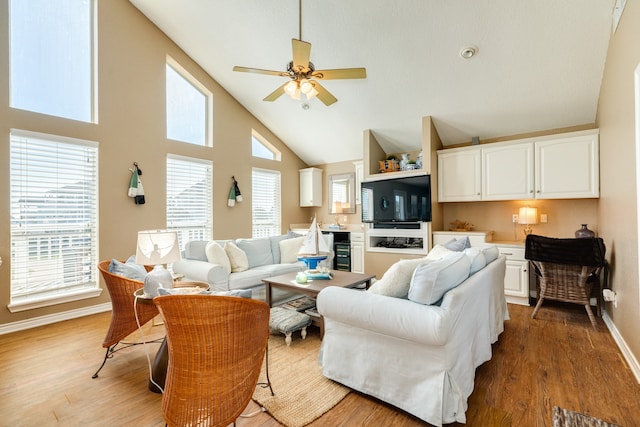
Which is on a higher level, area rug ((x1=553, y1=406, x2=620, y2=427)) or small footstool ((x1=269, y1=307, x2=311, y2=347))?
small footstool ((x1=269, y1=307, x2=311, y2=347))

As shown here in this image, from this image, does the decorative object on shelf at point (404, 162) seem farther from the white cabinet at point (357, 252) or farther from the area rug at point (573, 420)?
the area rug at point (573, 420)

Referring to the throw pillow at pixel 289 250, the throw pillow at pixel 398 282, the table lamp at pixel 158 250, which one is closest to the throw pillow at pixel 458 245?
the throw pillow at pixel 398 282

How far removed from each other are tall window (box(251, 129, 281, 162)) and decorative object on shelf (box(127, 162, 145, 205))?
2.10 meters

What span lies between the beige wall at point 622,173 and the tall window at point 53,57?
5.30m

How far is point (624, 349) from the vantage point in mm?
2586

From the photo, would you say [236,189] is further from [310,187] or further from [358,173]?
[358,173]

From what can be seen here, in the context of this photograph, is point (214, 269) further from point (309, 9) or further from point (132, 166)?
point (309, 9)

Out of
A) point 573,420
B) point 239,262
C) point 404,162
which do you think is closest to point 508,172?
point 404,162

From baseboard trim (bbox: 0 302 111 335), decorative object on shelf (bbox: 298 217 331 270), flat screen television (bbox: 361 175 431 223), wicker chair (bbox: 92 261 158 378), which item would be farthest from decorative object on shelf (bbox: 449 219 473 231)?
baseboard trim (bbox: 0 302 111 335)

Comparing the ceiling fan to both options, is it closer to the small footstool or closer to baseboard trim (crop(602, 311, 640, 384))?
the small footstool

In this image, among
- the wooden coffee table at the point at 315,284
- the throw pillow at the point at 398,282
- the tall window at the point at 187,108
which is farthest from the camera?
the tall window at the point at 187,108

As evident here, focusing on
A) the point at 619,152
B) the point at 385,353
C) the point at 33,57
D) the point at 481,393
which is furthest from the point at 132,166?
the point at 619,152

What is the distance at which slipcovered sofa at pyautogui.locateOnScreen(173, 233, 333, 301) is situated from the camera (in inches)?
139

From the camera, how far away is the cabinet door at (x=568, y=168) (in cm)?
382
